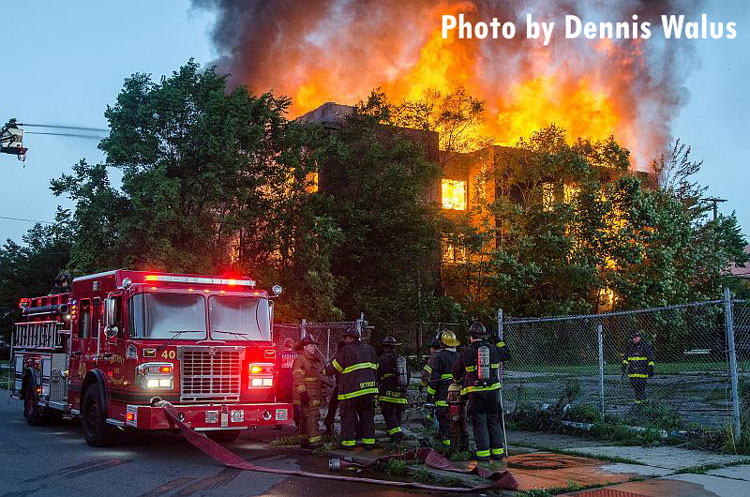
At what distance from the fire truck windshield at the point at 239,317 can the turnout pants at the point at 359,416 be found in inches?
75.6

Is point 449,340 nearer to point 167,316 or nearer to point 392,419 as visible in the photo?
point 392,419

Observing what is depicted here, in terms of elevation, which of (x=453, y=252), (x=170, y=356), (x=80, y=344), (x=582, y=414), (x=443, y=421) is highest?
(x=453, y=252)

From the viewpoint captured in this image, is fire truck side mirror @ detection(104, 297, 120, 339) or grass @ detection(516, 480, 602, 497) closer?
grass @ detection(516, 480, 602, 497)

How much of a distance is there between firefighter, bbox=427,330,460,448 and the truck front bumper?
2188 mm

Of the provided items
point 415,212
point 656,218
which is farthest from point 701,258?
point 415,212

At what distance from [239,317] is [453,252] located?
941 inches

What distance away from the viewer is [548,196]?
3541 cm

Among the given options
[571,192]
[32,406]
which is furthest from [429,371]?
[571,192]

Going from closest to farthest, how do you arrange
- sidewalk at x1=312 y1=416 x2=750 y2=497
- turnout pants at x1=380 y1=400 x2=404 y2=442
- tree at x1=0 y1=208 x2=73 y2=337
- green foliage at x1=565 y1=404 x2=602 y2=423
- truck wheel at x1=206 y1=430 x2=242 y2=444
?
1. sidewalk at x1=312 y1=416 x2=750 y2=497
2. turnout pants at x1=380 y1=400 x2=404 y2=442
3. green foliage at x1=565 y1=404 x2=602 y2=423
4. truck wheel at x1=206 y1=430 x2=242 y2=444
5. tree at x1=0 y1=208 x2=73 y2=337

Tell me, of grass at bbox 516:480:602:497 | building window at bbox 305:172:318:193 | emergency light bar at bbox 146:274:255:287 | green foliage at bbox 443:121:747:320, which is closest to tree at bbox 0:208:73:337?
building window at bbox 305:172:318:193

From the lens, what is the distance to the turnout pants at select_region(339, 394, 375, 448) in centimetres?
1067

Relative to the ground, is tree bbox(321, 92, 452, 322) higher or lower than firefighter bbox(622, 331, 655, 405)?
higher

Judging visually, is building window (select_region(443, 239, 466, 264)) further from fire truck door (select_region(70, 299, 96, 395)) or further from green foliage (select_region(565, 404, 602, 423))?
fire truck door (select_region(70, 299, 96, 395))

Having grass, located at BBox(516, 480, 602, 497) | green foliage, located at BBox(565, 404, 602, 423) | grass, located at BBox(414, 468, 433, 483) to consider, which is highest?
green foliage, located at BBox(565, 404, 602, 423)
